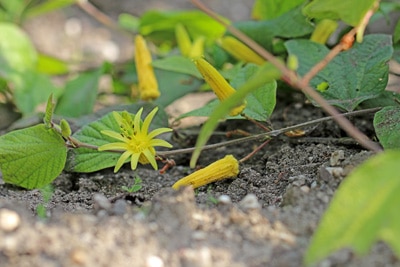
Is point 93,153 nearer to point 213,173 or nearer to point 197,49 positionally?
point 213,173

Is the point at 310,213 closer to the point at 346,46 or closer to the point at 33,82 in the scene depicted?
the point at 346,46

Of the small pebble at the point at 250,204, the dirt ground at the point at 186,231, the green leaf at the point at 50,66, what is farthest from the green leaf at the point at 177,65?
the green leaf at the point at 50,66

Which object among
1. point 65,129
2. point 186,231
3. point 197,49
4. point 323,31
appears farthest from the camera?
point 197,49

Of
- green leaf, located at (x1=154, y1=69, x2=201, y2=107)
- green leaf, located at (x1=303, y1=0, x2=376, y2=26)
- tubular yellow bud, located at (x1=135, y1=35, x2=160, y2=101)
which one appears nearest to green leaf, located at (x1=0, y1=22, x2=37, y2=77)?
green leaf, located at (x1=154, y1=69, x2=201, y2=107)

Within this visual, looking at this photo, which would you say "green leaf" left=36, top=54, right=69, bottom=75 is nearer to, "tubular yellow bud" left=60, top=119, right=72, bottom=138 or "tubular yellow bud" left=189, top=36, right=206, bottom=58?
"tubular yellow bud" left=189, top=36, right=206, bottom=58

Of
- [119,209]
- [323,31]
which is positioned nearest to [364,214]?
[119,209]

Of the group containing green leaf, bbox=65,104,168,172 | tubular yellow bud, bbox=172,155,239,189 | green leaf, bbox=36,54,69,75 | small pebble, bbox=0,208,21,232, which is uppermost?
small pebble, bbox=0,208,21,232
